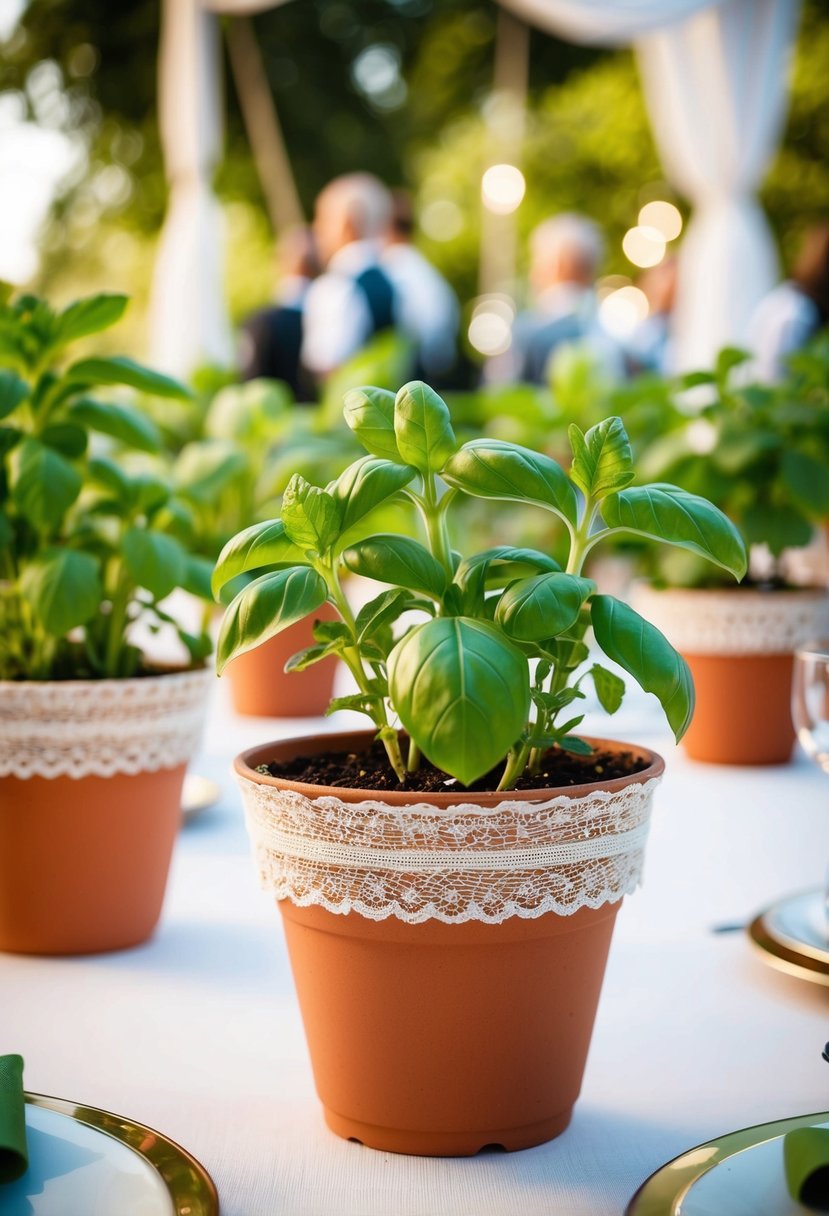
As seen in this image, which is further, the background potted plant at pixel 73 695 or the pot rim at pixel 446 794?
the background potted plant at pixel 73 695

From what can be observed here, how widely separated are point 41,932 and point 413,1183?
16.8 inches

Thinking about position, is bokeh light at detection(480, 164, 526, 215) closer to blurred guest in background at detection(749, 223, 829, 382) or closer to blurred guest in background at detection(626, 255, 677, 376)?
blurred guest in background at detection(626, 255, 677, 376)

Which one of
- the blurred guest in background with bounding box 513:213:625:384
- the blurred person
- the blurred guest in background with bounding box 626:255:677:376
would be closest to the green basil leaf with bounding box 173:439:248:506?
the blurred person

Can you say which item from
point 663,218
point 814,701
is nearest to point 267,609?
point 814,701

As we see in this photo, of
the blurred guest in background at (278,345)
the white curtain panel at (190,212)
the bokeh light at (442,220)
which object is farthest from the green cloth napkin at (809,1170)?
the bokeh light at (442,220)

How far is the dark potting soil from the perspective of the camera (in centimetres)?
62

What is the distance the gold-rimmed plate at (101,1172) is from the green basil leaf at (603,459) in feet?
1.18

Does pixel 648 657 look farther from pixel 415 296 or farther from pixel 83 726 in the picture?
pixel 415 296

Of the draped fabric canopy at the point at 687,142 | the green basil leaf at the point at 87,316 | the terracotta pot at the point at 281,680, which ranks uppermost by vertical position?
the draped fabric canopy at the point at 687,142

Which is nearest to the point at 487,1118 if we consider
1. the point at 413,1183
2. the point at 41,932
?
the point at 413,1183

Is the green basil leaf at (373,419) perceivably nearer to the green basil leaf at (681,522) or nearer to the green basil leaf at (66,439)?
the green basil leaf at (681,522)

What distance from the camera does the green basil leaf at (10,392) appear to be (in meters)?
0.86

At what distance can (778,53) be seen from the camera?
4.58 meters

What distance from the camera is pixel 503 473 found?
57cm
